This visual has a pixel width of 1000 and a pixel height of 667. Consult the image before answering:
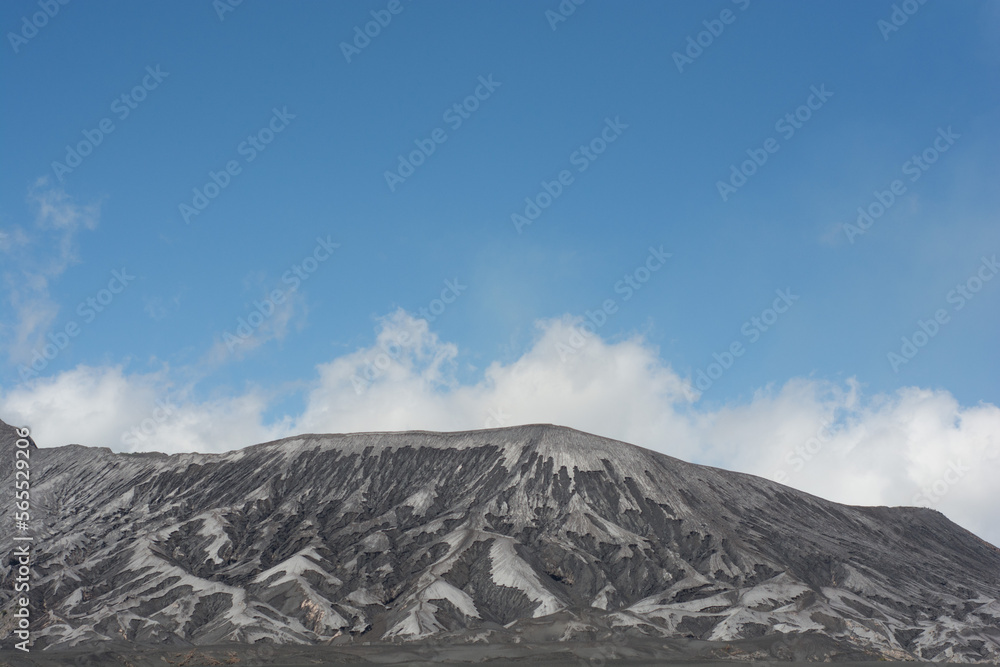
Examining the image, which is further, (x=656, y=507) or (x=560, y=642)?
(x=656, y=507)

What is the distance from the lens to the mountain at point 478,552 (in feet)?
266

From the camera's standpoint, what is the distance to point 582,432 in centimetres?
12700

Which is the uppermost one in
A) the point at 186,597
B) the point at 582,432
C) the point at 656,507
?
the point at 582,432

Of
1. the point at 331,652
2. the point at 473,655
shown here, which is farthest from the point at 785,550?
the point at 331,652

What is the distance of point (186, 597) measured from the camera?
3452 inches

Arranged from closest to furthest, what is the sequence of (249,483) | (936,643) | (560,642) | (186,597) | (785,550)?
(560,642) < (936,643) < (186,597) < (785,550) < (249,483)

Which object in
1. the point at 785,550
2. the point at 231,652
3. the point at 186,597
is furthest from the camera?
the point at 785,550

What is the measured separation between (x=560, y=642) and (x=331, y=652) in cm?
1951

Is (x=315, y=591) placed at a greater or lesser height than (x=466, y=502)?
lesser

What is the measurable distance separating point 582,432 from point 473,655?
61.1 meters

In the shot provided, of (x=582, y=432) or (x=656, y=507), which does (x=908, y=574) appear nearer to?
(x=656, y=507)

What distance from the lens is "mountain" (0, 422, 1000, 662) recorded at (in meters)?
80.9

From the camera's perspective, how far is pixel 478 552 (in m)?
97.4

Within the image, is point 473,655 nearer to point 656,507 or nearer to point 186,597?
point 186,597
